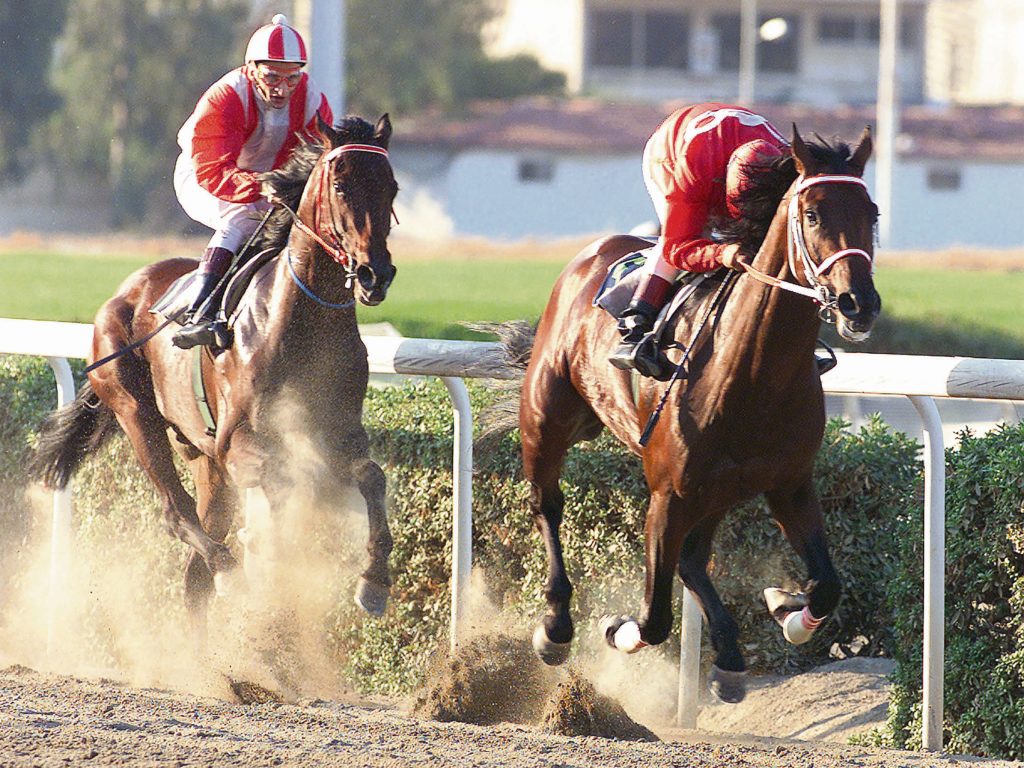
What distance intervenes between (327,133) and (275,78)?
463 millimetres

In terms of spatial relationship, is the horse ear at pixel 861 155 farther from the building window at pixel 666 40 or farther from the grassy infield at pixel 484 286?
the building window at pixel 666 40

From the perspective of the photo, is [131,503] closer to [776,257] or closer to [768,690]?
[768,690]

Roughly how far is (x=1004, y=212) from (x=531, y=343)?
3536 centimetres

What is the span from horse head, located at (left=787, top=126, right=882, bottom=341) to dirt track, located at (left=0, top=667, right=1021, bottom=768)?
106 centimetres

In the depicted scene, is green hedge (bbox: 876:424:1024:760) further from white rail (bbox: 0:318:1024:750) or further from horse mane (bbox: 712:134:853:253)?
horse mane (bbox: 712:134:853:253)

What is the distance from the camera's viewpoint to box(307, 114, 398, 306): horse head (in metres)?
4.46

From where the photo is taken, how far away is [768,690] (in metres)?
4.79

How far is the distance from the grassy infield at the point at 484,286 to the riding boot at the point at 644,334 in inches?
331

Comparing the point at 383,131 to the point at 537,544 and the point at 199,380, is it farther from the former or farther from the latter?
the point at 537,544

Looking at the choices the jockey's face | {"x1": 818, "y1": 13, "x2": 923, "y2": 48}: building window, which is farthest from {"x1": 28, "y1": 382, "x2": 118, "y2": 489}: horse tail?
{"x1": 818, "y1": 13, "x2": 923, "y2": 48}: building window

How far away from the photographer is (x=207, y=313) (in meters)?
5.00

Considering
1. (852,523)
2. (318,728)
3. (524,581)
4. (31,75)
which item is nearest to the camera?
(318,728)

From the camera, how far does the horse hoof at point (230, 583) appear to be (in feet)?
16.4

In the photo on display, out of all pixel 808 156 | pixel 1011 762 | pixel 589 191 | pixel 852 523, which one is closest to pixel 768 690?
pixel 852 523
